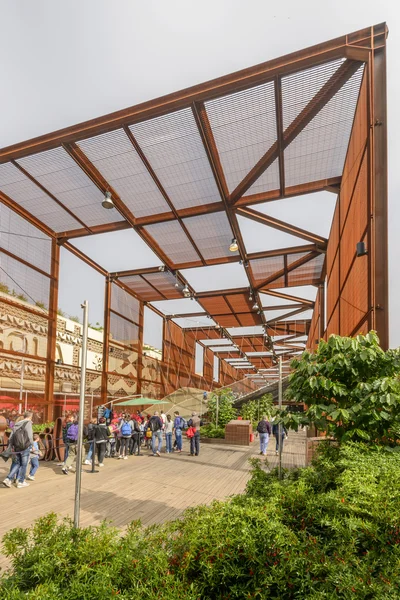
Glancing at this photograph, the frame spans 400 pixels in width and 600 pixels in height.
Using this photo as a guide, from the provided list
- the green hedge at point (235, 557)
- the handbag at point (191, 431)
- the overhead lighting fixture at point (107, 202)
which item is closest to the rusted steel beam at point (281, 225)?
the overhead lighting fixture at point (107, 202)

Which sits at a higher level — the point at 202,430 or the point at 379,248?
the point at 379,248

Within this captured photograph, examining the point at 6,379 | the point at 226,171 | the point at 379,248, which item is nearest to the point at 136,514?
the point at 379,248

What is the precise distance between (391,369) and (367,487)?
2.14 m

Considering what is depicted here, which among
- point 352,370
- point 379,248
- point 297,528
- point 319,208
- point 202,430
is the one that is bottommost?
point 202,430

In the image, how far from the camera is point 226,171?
42.9 feet

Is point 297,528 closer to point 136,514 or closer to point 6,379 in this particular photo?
point 136,514

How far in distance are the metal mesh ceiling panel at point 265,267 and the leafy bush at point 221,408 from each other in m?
7.49

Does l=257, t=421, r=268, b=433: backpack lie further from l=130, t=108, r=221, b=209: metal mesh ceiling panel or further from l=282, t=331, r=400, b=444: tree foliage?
l=282, t=331, r=400, b=444: tree foliage

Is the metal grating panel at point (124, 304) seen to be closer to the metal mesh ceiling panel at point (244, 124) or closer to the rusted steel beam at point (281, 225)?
the rusted steel beam at point (281, 225)

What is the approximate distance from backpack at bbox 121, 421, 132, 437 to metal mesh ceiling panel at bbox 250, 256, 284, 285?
9794 millimetres

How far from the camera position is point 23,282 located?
57.3 feet

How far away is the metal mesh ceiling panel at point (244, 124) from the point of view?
10.1 m

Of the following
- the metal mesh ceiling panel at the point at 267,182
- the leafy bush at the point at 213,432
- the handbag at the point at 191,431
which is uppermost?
the metal mesh ceiling panel at the point at 267,182

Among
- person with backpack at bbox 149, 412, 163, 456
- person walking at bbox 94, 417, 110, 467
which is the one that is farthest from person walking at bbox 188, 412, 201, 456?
person walking at bbox 94, 417, 110, 467
